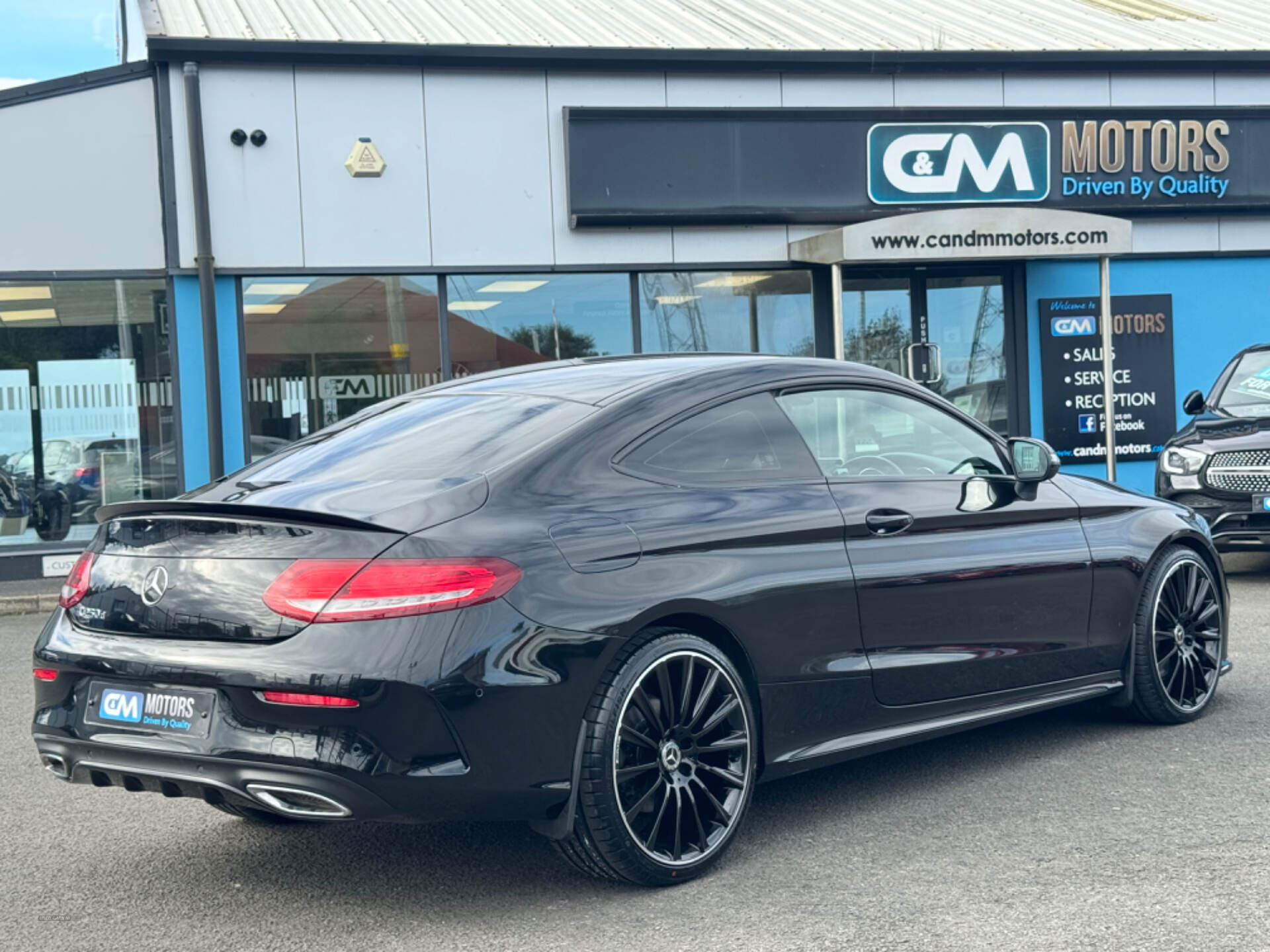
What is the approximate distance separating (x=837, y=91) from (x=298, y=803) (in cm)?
1280

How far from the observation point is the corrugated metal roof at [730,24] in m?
14.5

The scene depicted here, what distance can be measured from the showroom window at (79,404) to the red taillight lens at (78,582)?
9498 mm

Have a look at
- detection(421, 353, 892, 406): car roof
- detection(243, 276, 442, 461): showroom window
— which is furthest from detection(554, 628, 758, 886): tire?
detection(243, 276, 442, 461): showroom window

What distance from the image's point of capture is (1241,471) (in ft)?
33.9

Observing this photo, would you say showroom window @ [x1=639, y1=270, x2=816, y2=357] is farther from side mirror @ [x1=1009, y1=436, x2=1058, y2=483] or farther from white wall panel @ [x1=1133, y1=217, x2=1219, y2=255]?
side mirror @ [x1=1009, y1=436, x2=1058, y2=483]

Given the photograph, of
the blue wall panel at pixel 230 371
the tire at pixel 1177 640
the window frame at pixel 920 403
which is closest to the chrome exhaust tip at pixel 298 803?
the window frame at pixel 920 403

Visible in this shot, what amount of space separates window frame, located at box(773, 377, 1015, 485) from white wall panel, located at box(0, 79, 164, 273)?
9992 millimetres

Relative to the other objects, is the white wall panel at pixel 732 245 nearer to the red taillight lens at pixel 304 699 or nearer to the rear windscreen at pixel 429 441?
the rear windscreen at pixel 429 441

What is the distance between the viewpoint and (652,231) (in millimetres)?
14703

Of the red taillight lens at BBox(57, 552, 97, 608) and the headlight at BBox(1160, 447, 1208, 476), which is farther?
the headlight at BBox(1160, 447, 1208, 476)

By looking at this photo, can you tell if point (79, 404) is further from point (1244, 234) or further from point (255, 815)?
point (1244, 234)

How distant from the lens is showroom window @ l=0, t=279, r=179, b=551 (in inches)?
523

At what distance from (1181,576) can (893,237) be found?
8.60m

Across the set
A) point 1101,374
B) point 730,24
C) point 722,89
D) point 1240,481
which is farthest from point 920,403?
point 730,24
